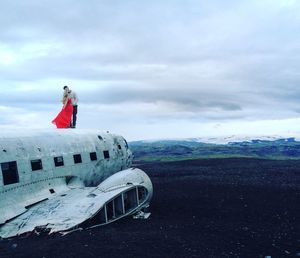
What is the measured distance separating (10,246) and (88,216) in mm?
3156

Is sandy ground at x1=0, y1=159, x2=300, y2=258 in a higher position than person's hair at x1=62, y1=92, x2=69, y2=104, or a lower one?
lower

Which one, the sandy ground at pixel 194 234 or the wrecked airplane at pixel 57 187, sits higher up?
the wrecked airplane at pixel 57 187

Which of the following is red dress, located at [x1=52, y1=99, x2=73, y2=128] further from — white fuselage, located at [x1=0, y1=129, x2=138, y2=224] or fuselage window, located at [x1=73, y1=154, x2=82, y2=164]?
fuselage window, located at [x1=73, y1=154, x2=82, y2=164]

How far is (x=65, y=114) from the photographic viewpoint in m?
24.7

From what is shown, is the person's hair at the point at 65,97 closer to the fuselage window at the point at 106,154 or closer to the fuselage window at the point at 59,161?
the fuselage window at the point at 106,154

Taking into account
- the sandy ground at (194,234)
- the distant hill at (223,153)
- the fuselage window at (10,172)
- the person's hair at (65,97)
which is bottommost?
the distant hill at (223,153)

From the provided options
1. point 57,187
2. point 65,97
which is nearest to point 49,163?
point 57,187

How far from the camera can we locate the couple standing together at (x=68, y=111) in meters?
24.5

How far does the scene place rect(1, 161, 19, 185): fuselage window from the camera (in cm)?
1608

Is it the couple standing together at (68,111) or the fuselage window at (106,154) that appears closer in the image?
the fuselage window at (106,154)

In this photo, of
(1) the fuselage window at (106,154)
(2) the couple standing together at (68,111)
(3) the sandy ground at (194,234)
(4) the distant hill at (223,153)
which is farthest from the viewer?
(4) the distant hill at (223,153)

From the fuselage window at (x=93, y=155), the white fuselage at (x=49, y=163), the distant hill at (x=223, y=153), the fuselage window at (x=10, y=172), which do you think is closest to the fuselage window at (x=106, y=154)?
the white fuselage at (x=49, y=163)

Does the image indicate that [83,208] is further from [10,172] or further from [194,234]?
[194,234]

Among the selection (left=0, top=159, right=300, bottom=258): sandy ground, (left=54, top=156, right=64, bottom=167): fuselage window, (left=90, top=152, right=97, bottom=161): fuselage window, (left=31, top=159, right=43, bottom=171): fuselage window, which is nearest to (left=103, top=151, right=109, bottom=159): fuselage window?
(left=90, top=152, right=97, bottom=161): fuselage window
